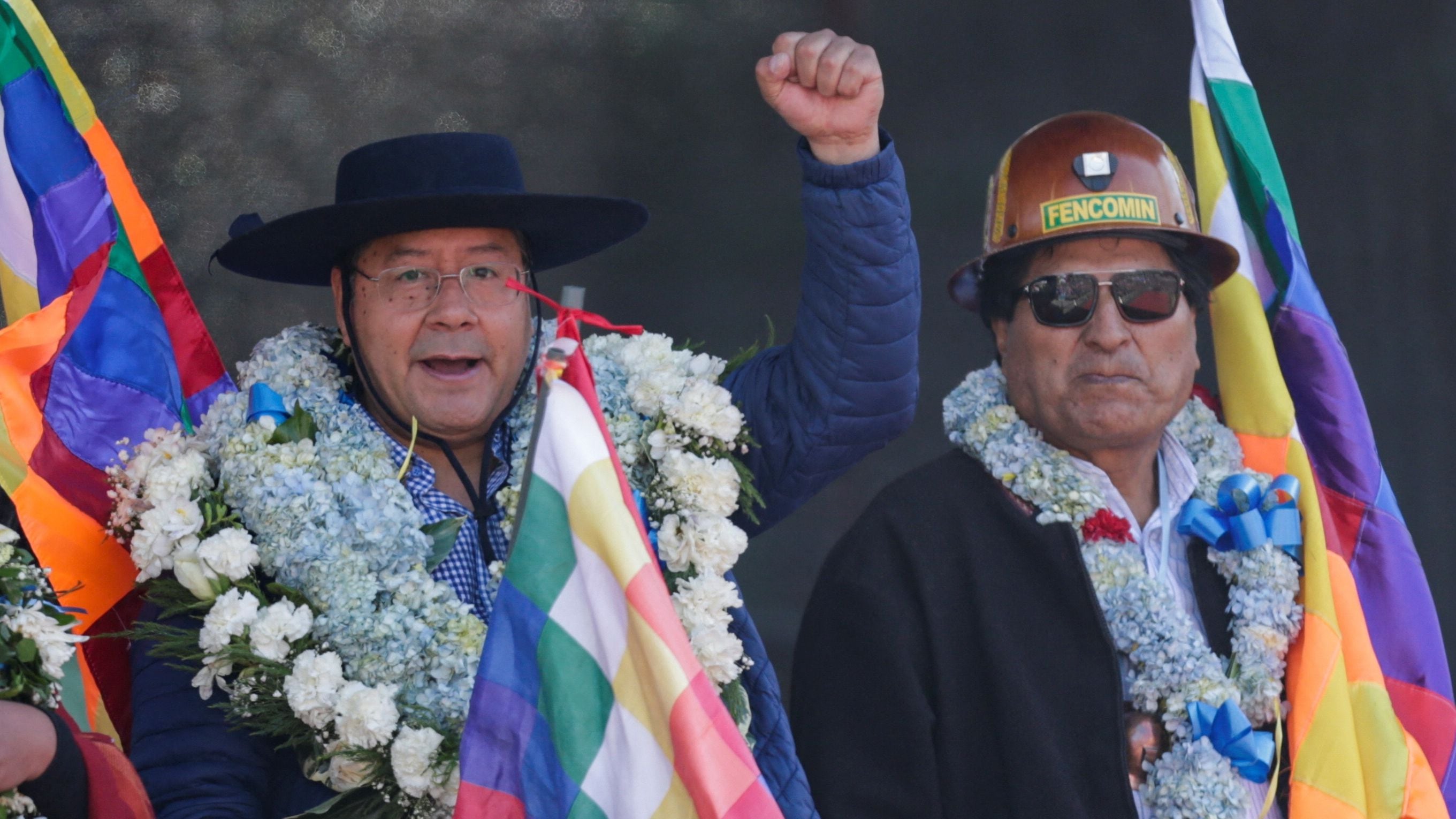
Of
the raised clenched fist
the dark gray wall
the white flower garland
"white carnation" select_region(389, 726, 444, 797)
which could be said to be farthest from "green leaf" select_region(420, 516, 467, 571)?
the dark gray wall

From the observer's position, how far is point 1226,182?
400cm

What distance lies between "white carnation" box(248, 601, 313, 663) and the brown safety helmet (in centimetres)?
168

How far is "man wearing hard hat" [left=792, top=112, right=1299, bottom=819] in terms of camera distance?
310 centimetres

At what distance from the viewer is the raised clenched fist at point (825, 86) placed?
2713 mm

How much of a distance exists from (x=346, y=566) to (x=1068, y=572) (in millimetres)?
1480

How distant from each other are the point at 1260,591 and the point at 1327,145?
2.26 metres

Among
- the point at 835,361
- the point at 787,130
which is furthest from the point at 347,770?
the point at 787,130

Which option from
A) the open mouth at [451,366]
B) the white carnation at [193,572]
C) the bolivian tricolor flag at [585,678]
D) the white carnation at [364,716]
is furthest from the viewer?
the open mouth at [451,366]

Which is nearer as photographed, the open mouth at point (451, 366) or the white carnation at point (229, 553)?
the white carnation at point (229, 553)

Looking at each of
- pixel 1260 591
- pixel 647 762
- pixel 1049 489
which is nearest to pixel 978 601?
pixel 1049 489

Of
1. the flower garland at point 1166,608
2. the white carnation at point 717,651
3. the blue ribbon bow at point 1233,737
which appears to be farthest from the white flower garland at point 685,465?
the blue ribbon bow at point 1233,737

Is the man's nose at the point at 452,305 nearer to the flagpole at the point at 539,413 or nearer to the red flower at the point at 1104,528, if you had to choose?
the flagpole at the point at 539,413

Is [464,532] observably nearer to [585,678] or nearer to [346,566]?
[346,566]

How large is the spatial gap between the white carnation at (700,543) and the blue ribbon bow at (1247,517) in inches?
44.8
